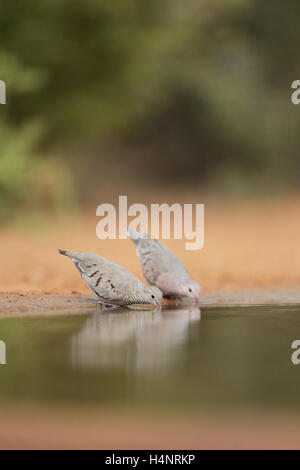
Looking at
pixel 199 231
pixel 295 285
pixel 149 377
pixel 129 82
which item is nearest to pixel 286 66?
pixel 129 82

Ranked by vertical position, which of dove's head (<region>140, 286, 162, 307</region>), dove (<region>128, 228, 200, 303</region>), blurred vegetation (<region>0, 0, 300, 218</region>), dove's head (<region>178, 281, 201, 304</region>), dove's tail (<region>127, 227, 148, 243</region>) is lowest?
dove's head (<region>140, 286, 162, 307</region>)

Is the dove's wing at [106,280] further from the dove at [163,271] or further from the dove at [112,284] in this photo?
the dove at [163,271]

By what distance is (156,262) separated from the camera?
97.9 inches

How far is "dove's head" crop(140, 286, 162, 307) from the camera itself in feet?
7.61

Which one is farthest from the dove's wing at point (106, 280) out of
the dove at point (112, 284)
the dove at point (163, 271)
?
the dove at point (163, 271)

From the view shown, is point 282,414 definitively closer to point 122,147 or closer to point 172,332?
point 172,332

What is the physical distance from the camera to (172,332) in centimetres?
202

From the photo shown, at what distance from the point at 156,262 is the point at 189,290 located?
0.48ft

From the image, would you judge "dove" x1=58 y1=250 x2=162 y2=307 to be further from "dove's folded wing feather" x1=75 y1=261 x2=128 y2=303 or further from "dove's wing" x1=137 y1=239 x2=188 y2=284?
"dove's wing" x1=137 y1=239 x2=188 y2=284

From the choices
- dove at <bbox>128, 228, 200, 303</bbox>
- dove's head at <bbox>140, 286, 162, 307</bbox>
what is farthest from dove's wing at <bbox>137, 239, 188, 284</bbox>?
dove's head at <bbox>140, 286, 162, 307</bbox>

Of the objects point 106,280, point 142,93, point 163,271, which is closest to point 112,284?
point 106,280

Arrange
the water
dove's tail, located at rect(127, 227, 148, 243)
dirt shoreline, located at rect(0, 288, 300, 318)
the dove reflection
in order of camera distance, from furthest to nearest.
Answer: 1. dove's tail, located at rect(127, 227, 148, 243)
2. dirt shoreline, located at rect(0, 288, 300, 318)
3. the dove reflection
4. the water

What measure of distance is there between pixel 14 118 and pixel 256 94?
1589mm

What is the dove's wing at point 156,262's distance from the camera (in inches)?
97.0
